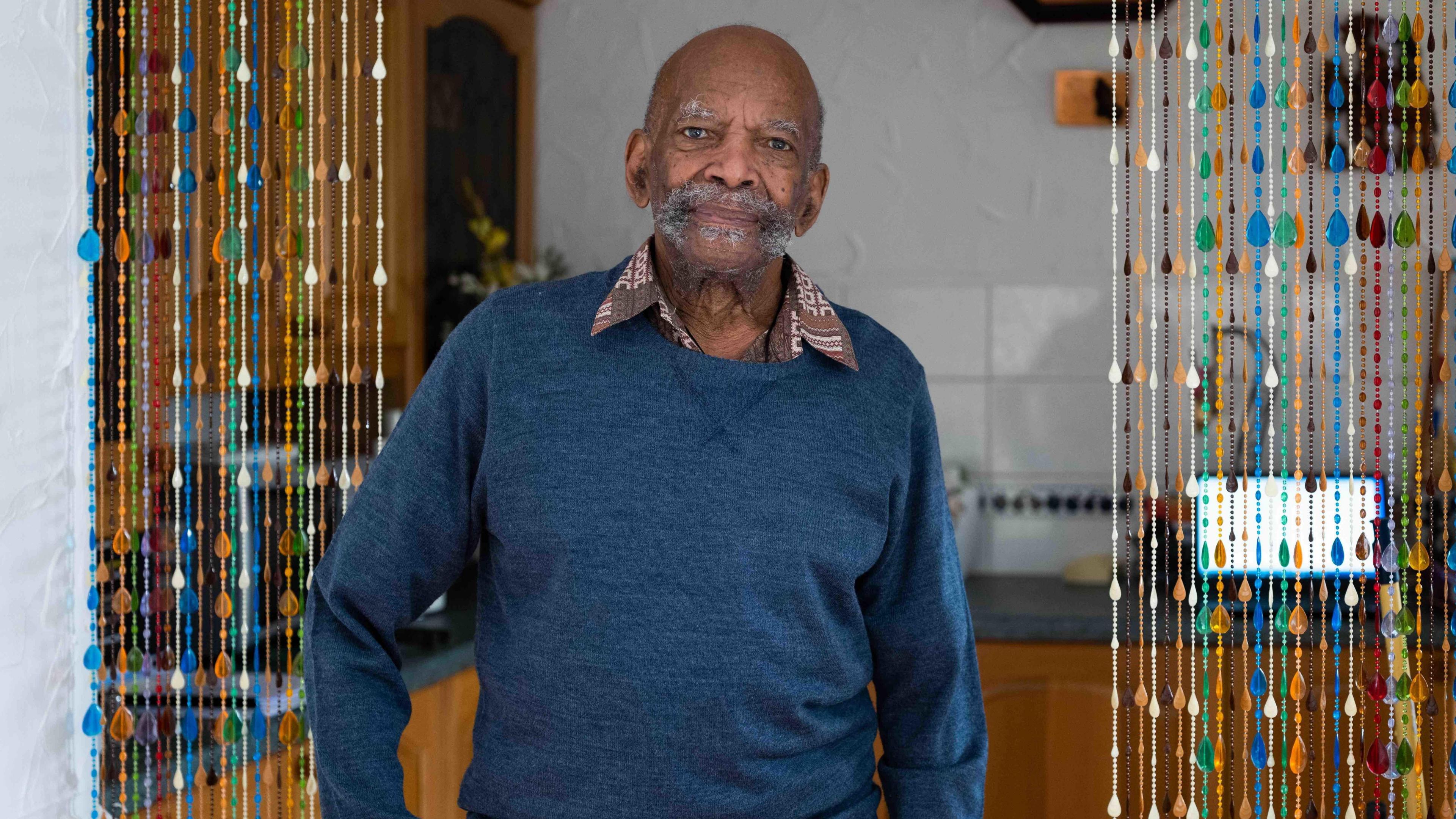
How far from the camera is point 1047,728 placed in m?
2.45

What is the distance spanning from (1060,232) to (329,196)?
1601 mm

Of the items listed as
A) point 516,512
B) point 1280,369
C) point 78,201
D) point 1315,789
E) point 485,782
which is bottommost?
point 1315,789

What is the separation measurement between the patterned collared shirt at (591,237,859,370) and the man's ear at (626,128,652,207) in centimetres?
5

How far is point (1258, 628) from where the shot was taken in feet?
4.60

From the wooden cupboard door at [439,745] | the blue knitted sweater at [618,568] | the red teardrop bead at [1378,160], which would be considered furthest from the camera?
the wooden cupboard door at [439,745]

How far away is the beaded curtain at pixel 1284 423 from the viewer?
143 centimetres

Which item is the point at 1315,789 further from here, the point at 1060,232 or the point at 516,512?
the point at 516,512

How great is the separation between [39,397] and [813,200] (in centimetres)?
94

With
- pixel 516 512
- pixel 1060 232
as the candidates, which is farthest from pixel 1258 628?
pixel 1060 232

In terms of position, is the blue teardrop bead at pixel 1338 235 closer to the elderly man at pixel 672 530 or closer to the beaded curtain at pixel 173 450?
the elderly man at pixel 672 530

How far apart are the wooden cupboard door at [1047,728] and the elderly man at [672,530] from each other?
4.02 feet

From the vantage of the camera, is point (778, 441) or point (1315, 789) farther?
point (1315, 789)

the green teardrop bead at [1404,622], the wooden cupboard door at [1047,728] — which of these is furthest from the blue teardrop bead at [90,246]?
the wooden cupboard door at [1047,728]

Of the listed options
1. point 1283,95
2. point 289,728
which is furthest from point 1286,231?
point 289,728
